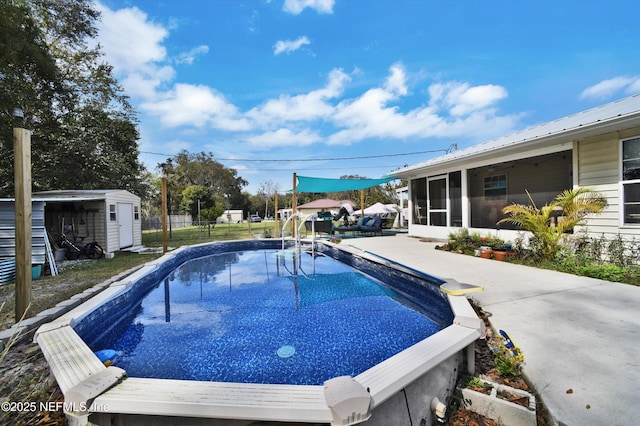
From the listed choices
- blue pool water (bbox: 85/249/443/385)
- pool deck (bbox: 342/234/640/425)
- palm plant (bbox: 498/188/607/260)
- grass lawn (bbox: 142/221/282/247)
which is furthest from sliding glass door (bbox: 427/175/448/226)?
grass lawn (bbox: 142/221/282/247)

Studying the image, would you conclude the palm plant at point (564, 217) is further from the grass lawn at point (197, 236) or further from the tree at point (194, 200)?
the tree at point (194, 200)

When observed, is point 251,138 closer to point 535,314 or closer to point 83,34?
point 83,34

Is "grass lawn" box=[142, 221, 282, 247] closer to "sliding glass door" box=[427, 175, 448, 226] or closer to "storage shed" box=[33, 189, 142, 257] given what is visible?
"storage shed" box=[33, 189, 142, 257]

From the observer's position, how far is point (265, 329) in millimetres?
4027

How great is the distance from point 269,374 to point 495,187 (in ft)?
28.5

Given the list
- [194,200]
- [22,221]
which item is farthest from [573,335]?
[194,200]

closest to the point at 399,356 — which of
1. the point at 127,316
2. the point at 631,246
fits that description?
the point at 127,316

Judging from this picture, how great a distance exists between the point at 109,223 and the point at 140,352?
8.24 m

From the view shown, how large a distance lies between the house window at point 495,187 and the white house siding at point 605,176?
213 centimetres

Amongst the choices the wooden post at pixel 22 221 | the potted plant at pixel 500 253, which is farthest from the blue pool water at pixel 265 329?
the potted plant at pixel 500 253

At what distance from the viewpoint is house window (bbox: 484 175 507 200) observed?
27.1 feet

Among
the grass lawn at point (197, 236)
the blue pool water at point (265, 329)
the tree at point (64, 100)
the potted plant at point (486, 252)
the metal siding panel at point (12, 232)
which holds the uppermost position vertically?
the tree at point (64, 100)

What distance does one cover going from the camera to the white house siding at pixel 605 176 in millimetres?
5453

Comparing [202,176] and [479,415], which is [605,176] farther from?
[202,176]
